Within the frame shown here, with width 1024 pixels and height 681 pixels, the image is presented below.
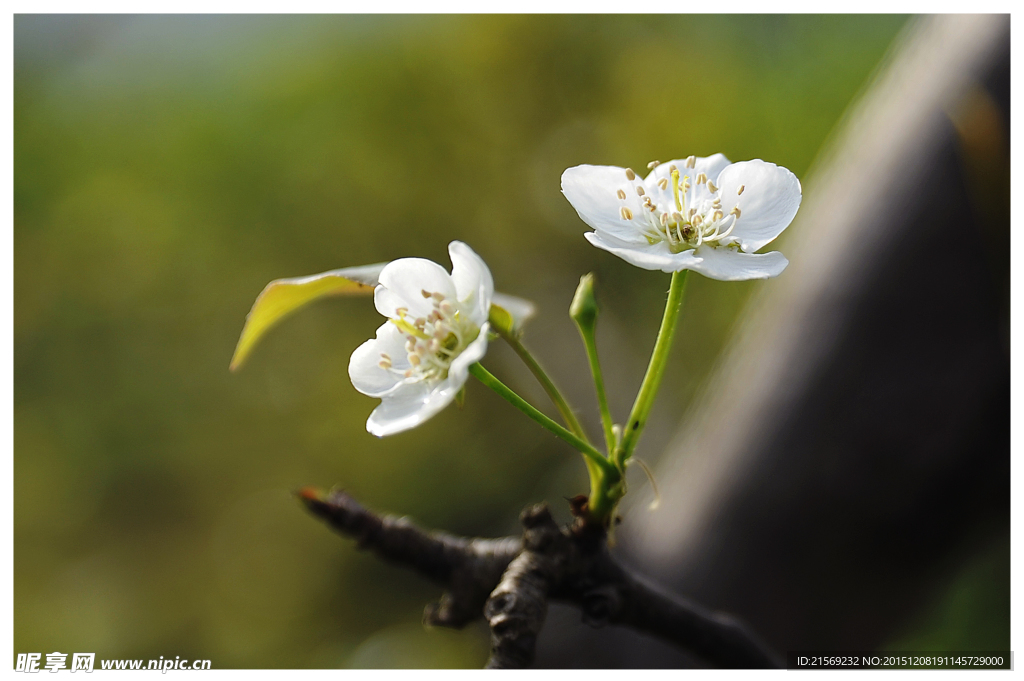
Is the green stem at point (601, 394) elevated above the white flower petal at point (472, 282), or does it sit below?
below

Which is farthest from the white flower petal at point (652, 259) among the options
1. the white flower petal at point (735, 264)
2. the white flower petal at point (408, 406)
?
the white flower petal at point (408, 406)

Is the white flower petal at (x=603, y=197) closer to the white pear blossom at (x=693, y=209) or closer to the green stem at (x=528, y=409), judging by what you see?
the white pear blossom at (x=693, y=209)

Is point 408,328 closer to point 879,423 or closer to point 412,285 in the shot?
point 412,285

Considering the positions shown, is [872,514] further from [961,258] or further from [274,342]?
[274,342]

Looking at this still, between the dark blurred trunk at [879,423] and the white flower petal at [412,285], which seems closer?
the white flower petal at [412,285]

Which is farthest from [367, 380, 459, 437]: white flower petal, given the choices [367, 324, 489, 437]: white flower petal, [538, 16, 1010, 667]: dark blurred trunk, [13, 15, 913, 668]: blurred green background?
[13, 15, 913, 668]: blurred green background

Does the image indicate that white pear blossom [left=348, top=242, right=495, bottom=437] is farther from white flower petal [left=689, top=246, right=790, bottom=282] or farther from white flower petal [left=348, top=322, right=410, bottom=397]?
white flower petal [left=689, top=246, right=790, bottom=282]
